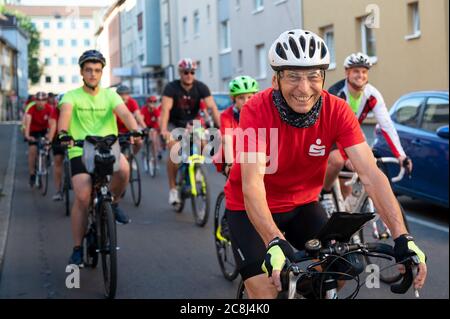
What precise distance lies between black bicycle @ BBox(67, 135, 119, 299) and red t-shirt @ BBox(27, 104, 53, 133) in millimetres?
7510

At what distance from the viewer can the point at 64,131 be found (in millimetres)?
5898

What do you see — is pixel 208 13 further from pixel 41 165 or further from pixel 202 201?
pixel 41 165

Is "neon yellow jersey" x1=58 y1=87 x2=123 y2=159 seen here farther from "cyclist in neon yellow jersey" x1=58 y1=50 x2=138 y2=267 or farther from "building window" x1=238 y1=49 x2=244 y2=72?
"building window" x1=238 y1=49 x2=244 y2=72

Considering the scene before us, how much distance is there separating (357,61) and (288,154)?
51cm

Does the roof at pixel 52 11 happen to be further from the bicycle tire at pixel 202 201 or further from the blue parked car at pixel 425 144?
the bicycle tire at pixel 202 201

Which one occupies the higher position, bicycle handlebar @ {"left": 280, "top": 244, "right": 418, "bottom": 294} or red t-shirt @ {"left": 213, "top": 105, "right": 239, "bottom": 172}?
red t-shirt @ {"left": 213, "top": 105, "right": 239, "bottom": 172}

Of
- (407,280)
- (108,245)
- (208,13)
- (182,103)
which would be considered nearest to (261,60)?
(208,13)

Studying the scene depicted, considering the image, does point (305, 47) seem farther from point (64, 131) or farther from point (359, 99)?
point (64, 131)

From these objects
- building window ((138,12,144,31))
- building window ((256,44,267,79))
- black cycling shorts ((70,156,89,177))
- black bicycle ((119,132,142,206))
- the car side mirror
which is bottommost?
black bicycle ((119,132,142,206))

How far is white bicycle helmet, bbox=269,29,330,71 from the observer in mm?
2797

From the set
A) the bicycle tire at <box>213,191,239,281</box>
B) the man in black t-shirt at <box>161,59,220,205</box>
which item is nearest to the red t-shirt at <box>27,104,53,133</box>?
the man in black t-shirt at <box>161,59,220,205</box>

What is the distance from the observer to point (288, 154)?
314 centimetres

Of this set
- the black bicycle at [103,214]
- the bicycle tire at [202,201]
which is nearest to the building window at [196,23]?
the black bicycle at [103,214]

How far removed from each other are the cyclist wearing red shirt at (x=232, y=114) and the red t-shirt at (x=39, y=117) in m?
7.83
